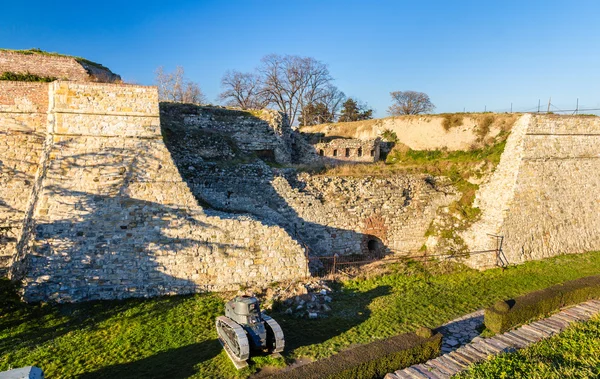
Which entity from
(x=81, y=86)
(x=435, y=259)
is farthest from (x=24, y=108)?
(x=435, y=259)

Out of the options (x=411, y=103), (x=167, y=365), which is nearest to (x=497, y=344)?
(x=167, y=365)

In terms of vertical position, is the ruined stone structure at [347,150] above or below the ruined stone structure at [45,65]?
below

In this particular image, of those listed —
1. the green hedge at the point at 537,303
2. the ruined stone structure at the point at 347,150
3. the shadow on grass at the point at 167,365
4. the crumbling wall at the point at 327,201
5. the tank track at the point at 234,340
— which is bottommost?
the shadow on grass at the point at 167,365

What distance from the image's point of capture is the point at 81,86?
9.70 meters

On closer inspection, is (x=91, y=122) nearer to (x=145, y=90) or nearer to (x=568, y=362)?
(x=145, y=90)

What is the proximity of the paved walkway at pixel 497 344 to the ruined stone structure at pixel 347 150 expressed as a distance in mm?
10909

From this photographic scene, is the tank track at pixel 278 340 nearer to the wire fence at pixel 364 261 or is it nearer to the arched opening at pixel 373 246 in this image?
the wire fence at pixel 364 261

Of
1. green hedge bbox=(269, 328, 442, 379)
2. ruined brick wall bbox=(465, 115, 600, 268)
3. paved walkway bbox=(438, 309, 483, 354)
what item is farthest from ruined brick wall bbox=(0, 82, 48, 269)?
ruined brick wall bbox=(465, 115, 600, 268)

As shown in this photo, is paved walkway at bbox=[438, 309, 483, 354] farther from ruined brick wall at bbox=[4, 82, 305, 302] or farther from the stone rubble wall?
the stone rubble wall

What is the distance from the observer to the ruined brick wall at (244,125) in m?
14.6

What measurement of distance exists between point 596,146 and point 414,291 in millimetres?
10320

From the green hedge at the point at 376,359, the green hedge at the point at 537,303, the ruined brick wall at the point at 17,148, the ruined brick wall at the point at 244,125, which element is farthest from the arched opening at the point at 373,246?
the ruined brick wall at the point at 17,148

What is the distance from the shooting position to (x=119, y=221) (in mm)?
9617

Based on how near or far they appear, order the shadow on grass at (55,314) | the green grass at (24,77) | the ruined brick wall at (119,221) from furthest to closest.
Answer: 1. the green grass at (24,77)
2. the ruined brick wall at (119,221)
3. the shadow on grass at (55,314)
